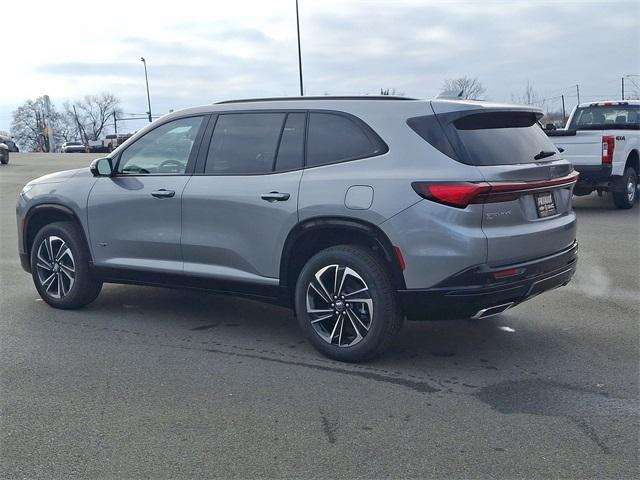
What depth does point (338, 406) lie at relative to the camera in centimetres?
434

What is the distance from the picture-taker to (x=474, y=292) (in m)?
4.60

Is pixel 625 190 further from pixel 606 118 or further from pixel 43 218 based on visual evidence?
pixel 43 218

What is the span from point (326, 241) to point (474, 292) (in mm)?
1166

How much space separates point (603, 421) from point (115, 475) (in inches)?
105

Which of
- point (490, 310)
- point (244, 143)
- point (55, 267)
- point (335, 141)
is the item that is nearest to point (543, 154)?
point (490, 310)

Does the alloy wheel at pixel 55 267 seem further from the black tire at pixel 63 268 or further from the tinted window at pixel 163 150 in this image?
the tinted window at pixel 163 150

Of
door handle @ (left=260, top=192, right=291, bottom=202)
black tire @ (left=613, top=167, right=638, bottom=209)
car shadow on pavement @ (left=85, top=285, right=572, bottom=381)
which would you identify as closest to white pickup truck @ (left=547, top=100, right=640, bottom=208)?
black tire @ (left=613, top=167, right=638, bottom=209)

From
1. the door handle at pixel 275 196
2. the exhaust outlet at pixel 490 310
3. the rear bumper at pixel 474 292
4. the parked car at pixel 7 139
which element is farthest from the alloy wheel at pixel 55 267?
the parked car at pixel 7 139

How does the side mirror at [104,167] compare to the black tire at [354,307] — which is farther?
the side mirror at [104,167]

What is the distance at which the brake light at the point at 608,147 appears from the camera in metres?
12.9

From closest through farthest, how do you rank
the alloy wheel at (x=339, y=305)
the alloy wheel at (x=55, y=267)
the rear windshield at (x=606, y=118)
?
1. the alloy wheel at (x=339, y=305)
2. the alloy wheel at (x=55, y=267)
3. the rear windshield at (x=606, y=118)

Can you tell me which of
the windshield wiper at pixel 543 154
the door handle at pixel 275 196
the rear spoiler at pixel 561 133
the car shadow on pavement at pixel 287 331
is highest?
the windshield wiper at pixel 543 154

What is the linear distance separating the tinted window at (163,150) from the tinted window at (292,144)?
2.93 ft

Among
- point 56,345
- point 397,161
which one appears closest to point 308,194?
point 397,161
